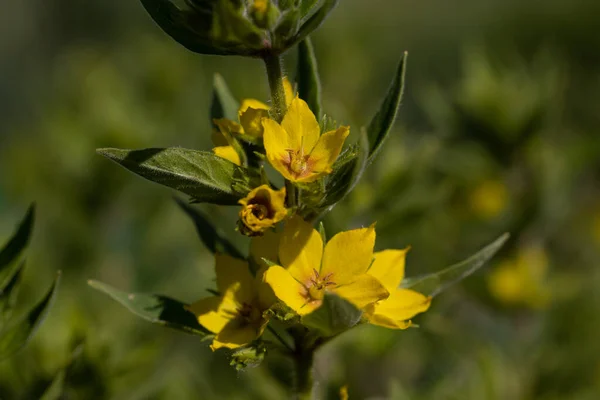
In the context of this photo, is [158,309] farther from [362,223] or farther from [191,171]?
[362,223]

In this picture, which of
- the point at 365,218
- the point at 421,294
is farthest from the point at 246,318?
the point at 365,218

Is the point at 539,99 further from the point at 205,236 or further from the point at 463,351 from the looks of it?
the point at 205,236

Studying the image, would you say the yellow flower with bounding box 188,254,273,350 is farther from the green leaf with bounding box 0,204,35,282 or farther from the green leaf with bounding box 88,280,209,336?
the green leaf with bounding box 0,204,35,282

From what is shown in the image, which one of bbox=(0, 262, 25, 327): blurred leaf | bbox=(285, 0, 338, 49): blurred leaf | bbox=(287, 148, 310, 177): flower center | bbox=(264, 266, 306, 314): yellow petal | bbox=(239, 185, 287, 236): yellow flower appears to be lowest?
bbox=(0, 262, 25, 327): blurred leaf

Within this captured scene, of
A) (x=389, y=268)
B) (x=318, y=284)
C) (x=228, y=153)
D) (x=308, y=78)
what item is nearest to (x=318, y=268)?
(x=318, y=284)

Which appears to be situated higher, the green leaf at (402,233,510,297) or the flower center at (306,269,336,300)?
the flower center at (306,269,336,300)

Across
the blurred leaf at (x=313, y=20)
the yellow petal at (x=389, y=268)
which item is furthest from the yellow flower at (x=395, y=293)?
the blurred leaf at (x=313, y=20)

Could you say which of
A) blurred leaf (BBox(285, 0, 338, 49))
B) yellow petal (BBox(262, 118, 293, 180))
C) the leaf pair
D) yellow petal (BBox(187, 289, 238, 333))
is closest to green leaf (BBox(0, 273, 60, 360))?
the leaf pair

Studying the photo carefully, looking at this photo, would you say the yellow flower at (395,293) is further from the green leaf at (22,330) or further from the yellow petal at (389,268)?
the green leaf at (22,330)
